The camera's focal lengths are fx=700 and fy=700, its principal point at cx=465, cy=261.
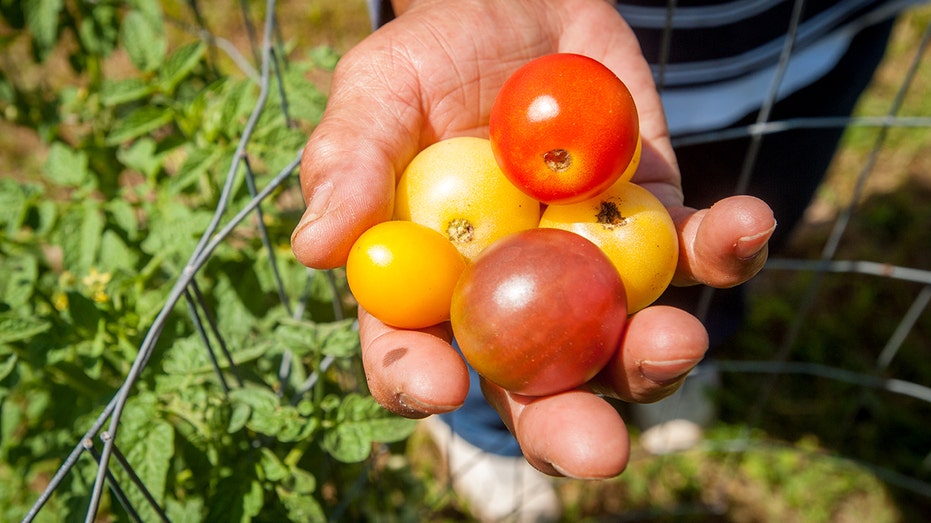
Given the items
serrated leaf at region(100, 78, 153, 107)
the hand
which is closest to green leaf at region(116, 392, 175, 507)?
the hand

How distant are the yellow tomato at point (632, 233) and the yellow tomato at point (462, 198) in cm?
11

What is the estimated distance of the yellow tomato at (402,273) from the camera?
1.14 m

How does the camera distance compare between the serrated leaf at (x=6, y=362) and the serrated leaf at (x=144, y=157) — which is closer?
the serrated leaf at (x=6, y=362)

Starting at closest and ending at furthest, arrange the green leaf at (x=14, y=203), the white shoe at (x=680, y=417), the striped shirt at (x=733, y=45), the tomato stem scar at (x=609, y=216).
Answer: the tomato stem scar at (x=609, y=216)
the green leaf at (x=14, y=203)
the striped shirt at (x=733, y=45)
the white shoe at (x=680, y=417)

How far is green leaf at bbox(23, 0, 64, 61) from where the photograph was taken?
1.87m

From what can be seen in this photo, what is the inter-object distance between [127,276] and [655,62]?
4.82 feet

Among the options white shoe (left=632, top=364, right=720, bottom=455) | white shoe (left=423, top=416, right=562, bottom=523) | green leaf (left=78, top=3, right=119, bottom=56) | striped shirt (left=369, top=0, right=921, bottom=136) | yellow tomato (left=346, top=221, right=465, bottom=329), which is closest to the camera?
yellow tomato (left=346, top=221, right=465, bottom=329)

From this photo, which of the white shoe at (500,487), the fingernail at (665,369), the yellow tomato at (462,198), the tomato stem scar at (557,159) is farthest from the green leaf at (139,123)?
the white shoe at (500,487)

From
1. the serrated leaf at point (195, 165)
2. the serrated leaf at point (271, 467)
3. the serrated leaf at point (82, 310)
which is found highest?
the serrated leaf at point (195, 165)

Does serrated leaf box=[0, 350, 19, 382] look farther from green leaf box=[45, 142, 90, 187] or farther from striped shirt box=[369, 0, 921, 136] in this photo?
striped shirt box=[369, 0, 921, 136]

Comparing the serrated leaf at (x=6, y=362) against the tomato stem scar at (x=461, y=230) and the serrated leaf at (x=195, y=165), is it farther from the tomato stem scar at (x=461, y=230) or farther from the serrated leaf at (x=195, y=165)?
the tomato stem scar at (x=461, y=230)

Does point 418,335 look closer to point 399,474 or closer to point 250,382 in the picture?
point 250,382

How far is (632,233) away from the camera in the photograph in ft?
3.98

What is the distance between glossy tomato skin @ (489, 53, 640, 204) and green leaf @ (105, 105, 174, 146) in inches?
33.0
